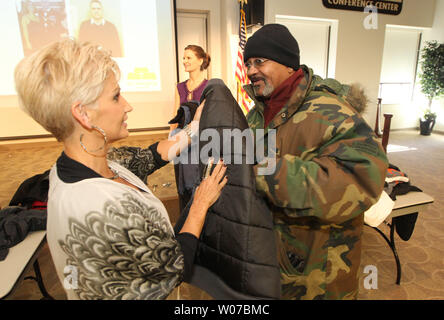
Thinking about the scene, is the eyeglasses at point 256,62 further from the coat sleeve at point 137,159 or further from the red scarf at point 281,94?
the coat sleeve at point 137,159

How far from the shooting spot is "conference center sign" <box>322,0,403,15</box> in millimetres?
6634

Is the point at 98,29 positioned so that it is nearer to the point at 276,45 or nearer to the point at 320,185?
the point at 276,45

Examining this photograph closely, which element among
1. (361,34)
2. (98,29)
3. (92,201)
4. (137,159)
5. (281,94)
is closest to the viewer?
(92,201)

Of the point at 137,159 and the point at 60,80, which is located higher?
the point at 60,80

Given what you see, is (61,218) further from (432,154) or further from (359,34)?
(359,34)

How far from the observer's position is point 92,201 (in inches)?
29.9

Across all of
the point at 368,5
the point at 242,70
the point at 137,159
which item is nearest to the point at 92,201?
the point at 137,159

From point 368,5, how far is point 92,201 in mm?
8227

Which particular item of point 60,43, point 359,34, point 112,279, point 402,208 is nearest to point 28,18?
point 60,43

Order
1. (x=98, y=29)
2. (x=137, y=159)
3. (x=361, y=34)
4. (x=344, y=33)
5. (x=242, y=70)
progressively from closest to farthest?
(x=137, y=159), (x=242, y=70), (x=98, y=29), (x=344, y=33), (x=361, y=34)

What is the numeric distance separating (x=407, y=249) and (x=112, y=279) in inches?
105

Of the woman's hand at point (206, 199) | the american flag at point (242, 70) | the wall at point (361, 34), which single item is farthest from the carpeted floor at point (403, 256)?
the wall at point (361, 34)

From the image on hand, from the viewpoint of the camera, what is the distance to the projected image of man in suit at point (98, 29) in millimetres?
5301

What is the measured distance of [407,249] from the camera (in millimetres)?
2527
